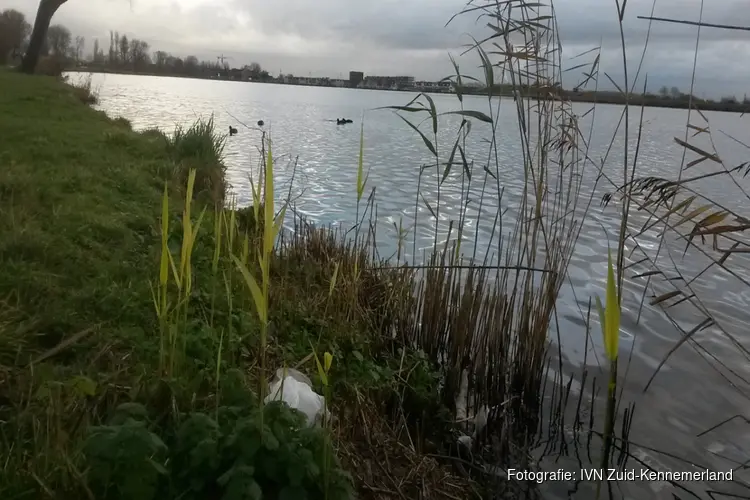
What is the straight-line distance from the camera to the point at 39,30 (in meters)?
16.1

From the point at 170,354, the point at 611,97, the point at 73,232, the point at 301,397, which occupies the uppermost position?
the point at 611,97

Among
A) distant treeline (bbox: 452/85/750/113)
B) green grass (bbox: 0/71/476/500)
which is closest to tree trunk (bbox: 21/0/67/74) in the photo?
green grass (bbox: 0/71/476/500)

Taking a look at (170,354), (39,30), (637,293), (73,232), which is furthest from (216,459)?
(39,30)

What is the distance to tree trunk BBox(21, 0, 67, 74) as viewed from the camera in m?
15.7

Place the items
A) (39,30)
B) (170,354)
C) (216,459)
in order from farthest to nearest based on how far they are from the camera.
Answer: (39,30) < (170,354) < (216,459)

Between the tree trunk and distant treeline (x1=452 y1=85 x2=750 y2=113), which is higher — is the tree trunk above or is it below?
above

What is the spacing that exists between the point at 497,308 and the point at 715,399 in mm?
1530

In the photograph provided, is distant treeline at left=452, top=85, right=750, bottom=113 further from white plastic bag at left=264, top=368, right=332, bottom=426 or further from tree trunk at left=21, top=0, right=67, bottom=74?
tree trunk at left=21, top=0, right=67, bottom=74

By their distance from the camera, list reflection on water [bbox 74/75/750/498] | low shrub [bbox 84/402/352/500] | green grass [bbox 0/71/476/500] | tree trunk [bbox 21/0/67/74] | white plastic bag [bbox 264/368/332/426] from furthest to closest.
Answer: tree trunk [bbox 21/0/67/74] → reflection on water [bbox 74/75/750/498] → white plastic bag [bbox 264/368/332/426] → green grass [bbox 0/71/476/500] → low shrub [bbox 84/402/352/500]

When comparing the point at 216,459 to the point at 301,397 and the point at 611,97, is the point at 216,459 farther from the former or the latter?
the point at 611,97

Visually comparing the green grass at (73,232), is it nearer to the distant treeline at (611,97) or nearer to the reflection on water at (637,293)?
the reflection on water at (637,293)

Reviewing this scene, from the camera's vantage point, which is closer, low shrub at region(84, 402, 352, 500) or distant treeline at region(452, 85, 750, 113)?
low shrub at region(84, 402, 352, 500)

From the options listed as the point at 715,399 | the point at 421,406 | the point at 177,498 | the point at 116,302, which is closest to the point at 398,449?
the point at 421,406

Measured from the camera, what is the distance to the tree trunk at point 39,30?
51.7 ft
